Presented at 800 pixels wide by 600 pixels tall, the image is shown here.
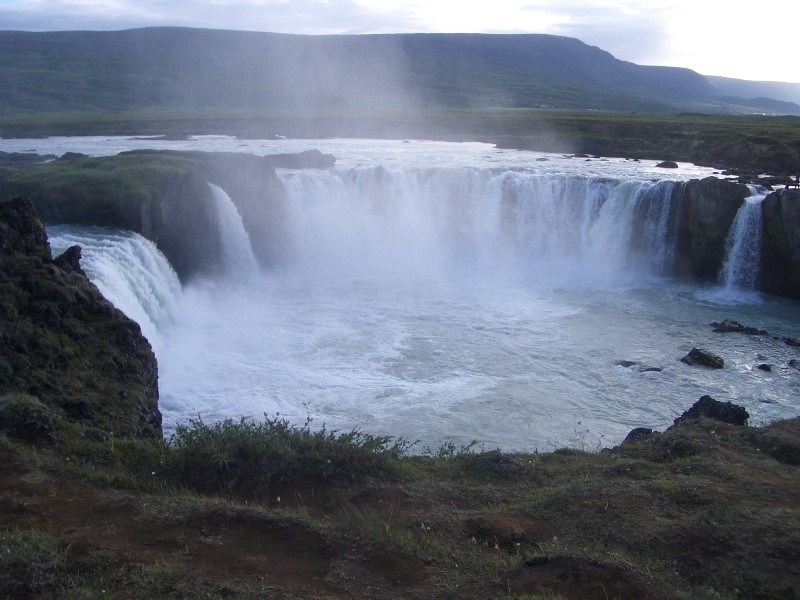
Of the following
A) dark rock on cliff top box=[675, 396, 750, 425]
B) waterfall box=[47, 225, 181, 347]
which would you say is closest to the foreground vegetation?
dark rock on cliff top box=[675, 396, 750, 425]

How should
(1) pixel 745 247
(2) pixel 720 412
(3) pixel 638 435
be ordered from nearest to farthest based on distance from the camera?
(3) pixel 638 435 → (2) pixel 720 412 → (1) pixel 745 247

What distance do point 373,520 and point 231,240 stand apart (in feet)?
72.4

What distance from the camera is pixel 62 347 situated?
39.2 feet

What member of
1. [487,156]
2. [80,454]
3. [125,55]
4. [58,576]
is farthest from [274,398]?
[125,55]

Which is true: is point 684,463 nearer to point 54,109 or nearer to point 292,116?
point 292,116

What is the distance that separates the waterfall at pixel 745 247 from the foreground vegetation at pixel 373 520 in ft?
62.1

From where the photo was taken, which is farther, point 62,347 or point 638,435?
point 638,435

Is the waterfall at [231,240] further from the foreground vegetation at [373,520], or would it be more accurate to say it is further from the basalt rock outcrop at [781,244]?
the basalt rock outcrop at [781,244]

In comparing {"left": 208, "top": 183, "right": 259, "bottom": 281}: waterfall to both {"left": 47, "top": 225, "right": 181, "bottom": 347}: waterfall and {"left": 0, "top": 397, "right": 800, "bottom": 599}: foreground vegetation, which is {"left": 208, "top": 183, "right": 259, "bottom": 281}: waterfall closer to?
{"left": 47, "top": 225, "right": 181, "bottom": 347}: waterfall

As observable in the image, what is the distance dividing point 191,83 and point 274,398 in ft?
288

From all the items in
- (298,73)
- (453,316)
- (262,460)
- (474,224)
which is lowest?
(453,316)

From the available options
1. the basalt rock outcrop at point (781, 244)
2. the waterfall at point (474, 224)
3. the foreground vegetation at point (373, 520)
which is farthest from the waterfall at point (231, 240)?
the basalt rock outcrop at point (781, 244)

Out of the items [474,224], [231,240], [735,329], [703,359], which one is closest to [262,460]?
[703,359]

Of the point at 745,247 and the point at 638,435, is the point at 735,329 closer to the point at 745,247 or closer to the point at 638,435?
the point at 745,247
